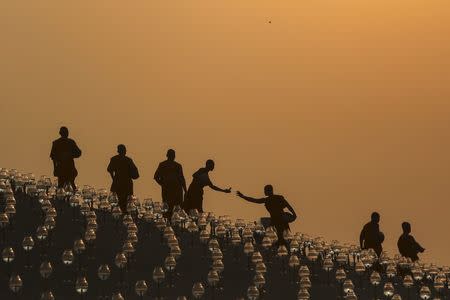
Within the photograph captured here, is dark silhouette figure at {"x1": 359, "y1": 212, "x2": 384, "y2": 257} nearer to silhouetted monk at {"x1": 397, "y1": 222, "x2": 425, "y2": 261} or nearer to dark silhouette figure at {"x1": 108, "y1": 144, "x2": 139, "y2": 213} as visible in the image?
silhouetted monk at {"x1": 397, "y1": 222, "x2": 425, "y2": 261}

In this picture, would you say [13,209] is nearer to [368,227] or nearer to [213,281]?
[213,281]

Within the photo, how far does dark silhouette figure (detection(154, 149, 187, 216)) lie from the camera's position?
1885 inches

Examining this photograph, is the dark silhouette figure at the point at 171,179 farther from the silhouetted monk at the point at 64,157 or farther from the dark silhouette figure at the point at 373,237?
the dark silhouette figure at the point at 373,237

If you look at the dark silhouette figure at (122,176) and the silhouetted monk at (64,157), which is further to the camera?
the silhouetted monk at (64,157)

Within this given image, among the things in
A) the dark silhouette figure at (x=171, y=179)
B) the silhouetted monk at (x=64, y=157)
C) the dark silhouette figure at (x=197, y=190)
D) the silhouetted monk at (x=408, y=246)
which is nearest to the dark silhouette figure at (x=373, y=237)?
the silhouetted monk at (x=408, y=246)

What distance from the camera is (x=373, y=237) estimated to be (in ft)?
160

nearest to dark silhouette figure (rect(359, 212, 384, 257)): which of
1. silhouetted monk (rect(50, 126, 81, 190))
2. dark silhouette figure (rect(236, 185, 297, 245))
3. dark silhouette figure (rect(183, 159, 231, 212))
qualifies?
dark silhouette figure (rect(236, 185, 297, 245))

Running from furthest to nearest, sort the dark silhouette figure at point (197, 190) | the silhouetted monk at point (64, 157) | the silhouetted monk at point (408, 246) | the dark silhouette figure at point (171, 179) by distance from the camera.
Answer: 1. the silhouetted monk at point (408, 246)
2. the dark silhouette figure at point (197, 190)
3. the silhouetted monk at point (64, 157)
4. the dark silhouette figure at point (171, 179)

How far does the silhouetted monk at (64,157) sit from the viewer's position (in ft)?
158

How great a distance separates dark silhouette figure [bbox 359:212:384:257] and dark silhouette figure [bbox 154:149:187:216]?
12.2 feet

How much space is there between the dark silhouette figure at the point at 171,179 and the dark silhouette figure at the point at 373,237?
12.2 ft

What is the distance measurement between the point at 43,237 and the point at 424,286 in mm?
6982

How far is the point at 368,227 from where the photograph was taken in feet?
160

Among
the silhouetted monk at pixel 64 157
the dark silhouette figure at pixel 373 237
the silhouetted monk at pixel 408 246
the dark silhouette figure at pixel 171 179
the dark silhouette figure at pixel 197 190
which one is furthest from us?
the silhouetted monk at pixel 408 246
